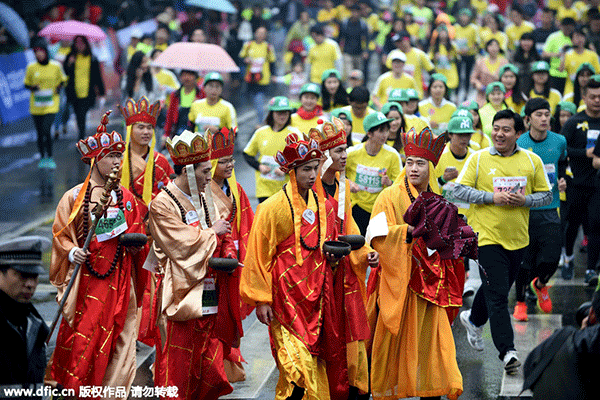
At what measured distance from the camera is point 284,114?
10.4m

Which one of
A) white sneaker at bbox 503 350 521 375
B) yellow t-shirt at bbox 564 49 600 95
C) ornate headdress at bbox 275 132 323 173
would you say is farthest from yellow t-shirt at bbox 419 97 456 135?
ornate headdress at bbox 275 132 323 173

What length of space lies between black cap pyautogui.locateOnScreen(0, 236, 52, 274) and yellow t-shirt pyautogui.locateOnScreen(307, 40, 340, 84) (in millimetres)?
14616

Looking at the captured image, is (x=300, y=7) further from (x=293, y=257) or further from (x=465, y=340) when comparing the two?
(x=293, y=257)

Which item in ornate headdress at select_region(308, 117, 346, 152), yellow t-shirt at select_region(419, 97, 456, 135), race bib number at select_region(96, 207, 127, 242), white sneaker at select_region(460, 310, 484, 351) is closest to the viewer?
race bib number at select_region(96, 207, 127, 242)

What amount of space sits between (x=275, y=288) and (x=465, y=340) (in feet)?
9.50

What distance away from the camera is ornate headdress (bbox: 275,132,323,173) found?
6.04 meters

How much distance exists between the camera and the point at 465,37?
2186cm

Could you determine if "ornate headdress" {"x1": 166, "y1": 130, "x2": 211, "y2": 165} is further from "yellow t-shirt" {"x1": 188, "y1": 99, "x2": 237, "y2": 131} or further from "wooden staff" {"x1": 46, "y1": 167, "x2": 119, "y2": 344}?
"yellow t-shirt" {"x1": 188, "y1": 99, "x2": 237, "y2": 131}

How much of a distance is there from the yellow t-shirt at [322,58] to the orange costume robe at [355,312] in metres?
12.6

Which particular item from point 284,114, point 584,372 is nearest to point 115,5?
point 284,114

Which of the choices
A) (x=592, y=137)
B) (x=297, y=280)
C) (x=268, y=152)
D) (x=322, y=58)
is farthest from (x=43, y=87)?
(x=297, y=280)

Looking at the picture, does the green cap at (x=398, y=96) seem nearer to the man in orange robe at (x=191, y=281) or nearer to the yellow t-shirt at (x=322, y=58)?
the man in orange robe at (x=191, y=281)

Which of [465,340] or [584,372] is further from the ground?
[584,372]

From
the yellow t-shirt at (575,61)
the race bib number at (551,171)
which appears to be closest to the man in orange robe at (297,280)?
the race bib number at (551,171)
